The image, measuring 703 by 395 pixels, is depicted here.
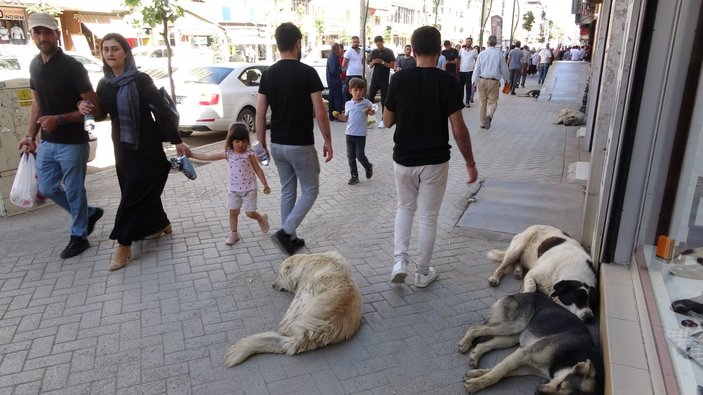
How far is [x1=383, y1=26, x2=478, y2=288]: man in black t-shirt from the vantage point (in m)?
3.59

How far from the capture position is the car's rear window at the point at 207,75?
10.4 m

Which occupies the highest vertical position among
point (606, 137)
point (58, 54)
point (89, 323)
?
point (58, 54)

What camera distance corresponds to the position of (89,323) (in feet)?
11.8

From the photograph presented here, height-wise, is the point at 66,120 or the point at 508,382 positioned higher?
the point at 66,120

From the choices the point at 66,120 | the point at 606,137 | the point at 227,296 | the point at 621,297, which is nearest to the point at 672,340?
the point at 621,297

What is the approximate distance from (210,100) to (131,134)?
6108 mm

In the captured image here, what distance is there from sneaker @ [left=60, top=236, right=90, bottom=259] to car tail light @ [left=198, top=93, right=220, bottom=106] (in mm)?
5840

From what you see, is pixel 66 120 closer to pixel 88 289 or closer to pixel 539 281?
pixel 88 289

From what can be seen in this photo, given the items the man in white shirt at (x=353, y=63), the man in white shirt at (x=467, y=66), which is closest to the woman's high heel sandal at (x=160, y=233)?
the man in white shirt at (x=353, y=63)

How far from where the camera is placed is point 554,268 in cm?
366

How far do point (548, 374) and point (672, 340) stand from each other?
655 millimetres

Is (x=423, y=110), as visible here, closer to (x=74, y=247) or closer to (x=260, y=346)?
(x=260, y=346)

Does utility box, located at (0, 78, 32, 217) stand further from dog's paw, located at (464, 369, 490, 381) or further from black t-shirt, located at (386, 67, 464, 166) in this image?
dog's paw, located at (464, 369, 490, 381)

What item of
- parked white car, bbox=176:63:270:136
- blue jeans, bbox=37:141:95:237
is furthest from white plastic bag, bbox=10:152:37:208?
parked white car, bbox=176:63:270:136
